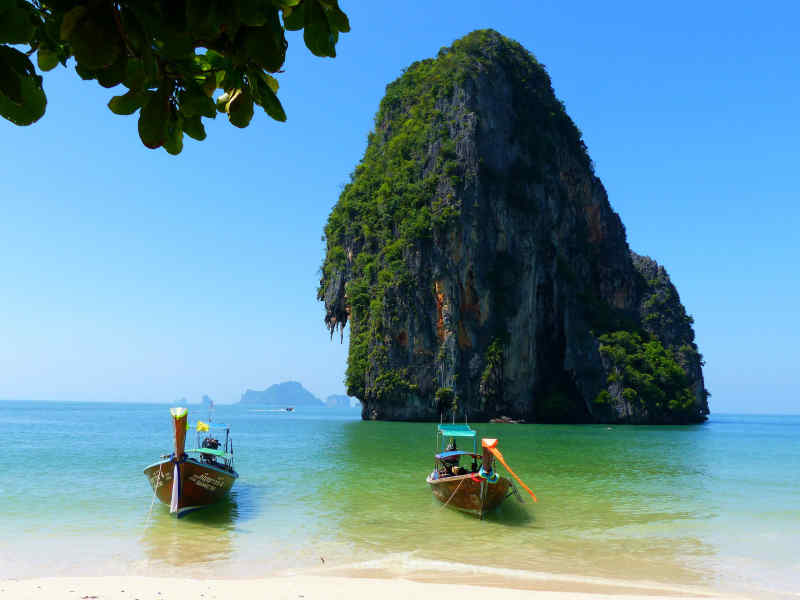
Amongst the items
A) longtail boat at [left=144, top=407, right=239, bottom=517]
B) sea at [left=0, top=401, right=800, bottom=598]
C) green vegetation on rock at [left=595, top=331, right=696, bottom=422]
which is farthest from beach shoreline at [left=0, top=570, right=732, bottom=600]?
green vegetation on rock at [left=595, top=331, right=696, bottom=422]

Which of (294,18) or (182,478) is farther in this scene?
(182,478)

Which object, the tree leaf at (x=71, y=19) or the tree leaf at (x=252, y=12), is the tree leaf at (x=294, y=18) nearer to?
the tree leaf at (x=252, y=12)

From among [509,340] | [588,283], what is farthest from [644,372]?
[509,340]

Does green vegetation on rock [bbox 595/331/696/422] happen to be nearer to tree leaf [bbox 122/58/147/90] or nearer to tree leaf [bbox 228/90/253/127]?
tree leaf [bbox 228/90/253/127]

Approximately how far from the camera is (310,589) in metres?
7.45

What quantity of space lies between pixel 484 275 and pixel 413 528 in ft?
120

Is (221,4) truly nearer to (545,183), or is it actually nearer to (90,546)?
(90,546)

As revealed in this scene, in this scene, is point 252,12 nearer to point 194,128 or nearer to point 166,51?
point 166,51

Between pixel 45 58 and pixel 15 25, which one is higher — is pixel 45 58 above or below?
above

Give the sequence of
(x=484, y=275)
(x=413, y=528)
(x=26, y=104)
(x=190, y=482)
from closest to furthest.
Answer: (x=26, y=104), (x=413, y=528), (x=190, y=482), (x=484, y=275)

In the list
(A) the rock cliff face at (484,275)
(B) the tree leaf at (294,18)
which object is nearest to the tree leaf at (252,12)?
(B) the tree leaf at (294,18)

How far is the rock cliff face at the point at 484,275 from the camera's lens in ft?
149

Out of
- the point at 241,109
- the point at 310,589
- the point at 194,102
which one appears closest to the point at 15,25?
the point at 194,102

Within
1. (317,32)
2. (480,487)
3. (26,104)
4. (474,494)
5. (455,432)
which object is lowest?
(474,494)
